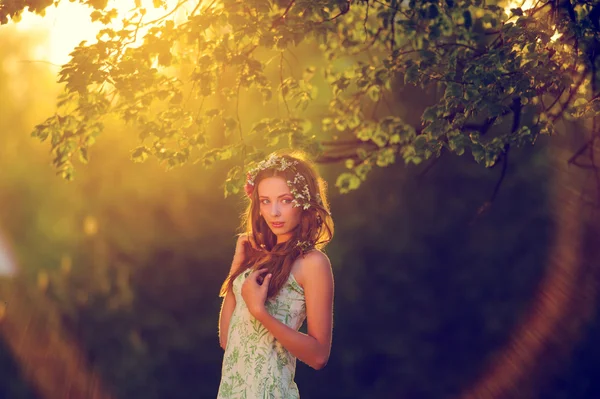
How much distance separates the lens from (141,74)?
6.48 meters

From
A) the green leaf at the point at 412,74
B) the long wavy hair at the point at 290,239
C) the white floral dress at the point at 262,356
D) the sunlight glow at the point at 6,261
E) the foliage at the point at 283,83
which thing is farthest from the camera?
the sunlight glow at the point at 6,261

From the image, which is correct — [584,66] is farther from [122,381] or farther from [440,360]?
[122,381]

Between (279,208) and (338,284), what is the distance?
931 cm

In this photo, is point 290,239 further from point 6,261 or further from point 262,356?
point 6,261

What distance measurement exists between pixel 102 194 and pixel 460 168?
5.71 metres

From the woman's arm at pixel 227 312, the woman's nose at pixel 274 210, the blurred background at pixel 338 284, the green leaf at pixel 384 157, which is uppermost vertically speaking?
the blurred background at pixel 338 284

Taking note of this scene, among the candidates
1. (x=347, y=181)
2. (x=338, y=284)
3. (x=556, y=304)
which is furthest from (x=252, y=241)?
(x=556, y=304)

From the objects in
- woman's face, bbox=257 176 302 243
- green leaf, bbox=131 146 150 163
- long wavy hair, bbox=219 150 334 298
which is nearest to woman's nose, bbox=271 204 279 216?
woman's face, bbox=257 176 302 243

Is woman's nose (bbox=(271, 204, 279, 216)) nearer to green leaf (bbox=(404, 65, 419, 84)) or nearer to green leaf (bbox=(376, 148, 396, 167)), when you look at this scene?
green leaf (bbox=(404, 65, 419, 84))

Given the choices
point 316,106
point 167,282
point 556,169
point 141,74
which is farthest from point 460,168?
point 141,74

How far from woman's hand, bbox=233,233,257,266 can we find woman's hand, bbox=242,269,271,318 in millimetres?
413

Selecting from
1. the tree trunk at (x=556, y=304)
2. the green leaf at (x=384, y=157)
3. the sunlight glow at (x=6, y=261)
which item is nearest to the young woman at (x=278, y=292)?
the green leaf at (x=384, y=157)

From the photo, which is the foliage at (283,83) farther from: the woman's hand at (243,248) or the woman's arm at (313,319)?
the woman's arm at (313,319)

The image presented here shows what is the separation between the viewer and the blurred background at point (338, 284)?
13453 millimetres
